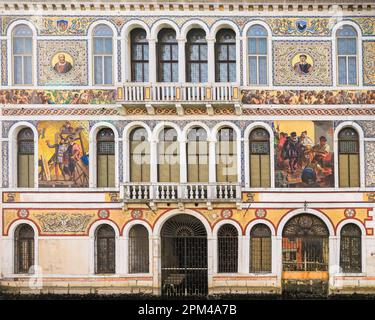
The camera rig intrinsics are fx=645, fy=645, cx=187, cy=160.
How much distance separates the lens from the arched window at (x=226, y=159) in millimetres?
21953

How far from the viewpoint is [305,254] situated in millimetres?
22016

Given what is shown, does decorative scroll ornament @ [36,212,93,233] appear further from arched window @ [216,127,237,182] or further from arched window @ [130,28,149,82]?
arched window @ [130,28,149,82]

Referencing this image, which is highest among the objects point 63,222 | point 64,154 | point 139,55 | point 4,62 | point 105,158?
point 139,55

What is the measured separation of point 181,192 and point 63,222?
4.22m

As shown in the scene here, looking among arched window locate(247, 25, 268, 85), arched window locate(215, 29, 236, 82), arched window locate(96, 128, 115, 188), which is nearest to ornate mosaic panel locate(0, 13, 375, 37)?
arched window locate(247, 25, 268, 85)

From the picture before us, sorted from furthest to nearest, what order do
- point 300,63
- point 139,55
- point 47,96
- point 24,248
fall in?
1. point 139,55
2. point 300,63
3. point 24,248
4. point 47,96

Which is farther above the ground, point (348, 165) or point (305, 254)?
point (348, 165)

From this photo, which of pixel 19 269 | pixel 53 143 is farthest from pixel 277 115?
pixel 19 269

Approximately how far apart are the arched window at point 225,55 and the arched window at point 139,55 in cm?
247

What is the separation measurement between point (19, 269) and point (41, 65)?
275 inches

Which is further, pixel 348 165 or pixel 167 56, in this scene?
pixel 167 56

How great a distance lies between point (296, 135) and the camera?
22188 millimetres

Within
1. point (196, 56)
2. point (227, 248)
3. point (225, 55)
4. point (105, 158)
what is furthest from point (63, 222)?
point (225, 55)

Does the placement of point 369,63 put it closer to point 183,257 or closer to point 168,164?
point 168,164
